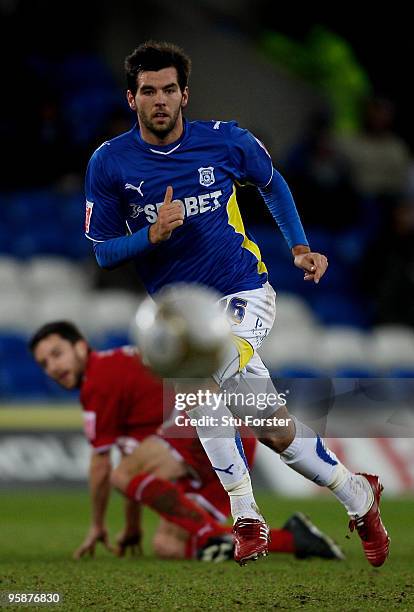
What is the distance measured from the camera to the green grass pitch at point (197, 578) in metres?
4.27

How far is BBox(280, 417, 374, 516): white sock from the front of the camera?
471 cm

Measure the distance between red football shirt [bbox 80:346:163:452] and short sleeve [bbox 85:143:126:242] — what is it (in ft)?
5.18

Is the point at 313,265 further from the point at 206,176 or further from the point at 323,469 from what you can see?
the point at 323,469

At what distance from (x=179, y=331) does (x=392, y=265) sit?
621 cm

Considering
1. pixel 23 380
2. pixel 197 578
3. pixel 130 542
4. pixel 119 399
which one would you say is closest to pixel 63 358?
pixel 119 399

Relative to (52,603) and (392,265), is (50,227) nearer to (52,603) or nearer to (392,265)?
(392,265)

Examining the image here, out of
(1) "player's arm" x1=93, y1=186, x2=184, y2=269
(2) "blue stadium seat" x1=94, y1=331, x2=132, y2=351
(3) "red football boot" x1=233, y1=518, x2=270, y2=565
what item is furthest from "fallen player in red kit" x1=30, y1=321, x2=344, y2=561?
(2) "blue stadium seat" x1=94, y1=331, x2=132, y2=351

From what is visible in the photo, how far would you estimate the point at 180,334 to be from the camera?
4098 millimetres

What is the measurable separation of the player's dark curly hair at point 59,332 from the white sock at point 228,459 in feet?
5.98

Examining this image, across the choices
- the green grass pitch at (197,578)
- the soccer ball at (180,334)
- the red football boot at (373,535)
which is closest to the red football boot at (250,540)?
the green grass pitch at (197,578)

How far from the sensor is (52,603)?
4199 millimetres

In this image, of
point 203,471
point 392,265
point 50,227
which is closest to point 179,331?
point 203,471

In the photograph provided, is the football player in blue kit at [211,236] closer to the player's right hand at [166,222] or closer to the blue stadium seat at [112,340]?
the player's right hand at [166,222]

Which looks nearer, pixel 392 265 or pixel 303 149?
pixel 392 265
